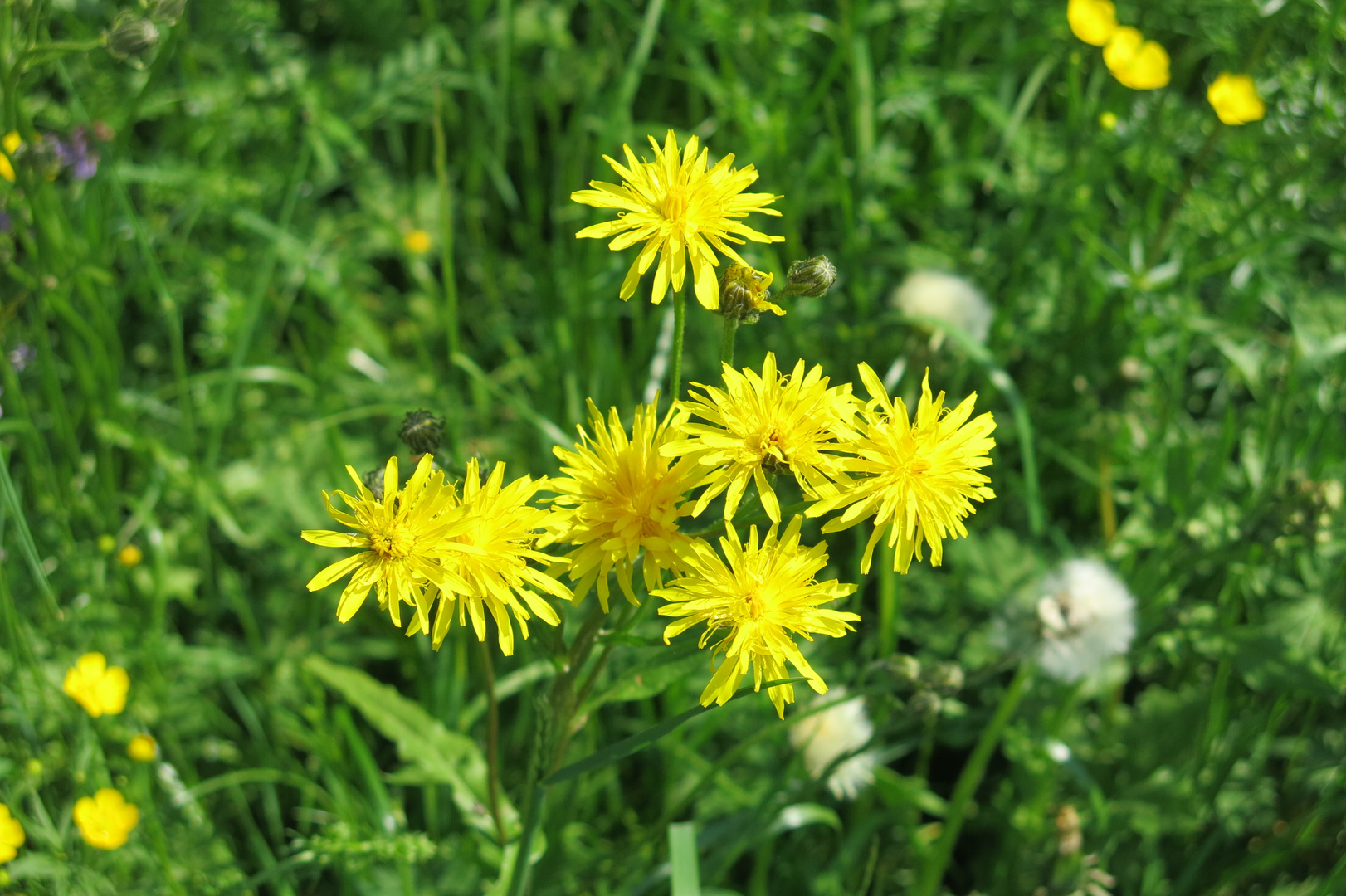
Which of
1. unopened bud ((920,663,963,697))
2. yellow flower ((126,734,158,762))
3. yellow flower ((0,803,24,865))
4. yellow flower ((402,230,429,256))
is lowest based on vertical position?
yellow flower ((126,734,158,762))

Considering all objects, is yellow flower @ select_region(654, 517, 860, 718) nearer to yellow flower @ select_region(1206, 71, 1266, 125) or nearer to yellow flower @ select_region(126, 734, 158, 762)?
yellow flower @ select_region(126, 734, 158, 762)

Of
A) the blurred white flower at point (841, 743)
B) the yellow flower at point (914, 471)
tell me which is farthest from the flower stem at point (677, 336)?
the blurred white flower at point (841, 743)

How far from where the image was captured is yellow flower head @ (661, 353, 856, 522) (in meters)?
1.56

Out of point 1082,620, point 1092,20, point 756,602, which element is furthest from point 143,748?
point 1092,20

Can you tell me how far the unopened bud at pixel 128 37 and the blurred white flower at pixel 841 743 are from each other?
220 cm

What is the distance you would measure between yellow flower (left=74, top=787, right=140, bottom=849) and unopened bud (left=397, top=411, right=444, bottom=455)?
1366 mm

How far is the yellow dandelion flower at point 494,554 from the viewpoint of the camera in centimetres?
154

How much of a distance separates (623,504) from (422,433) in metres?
0.44

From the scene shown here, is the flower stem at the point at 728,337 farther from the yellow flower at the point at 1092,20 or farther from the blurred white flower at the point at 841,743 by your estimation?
the yellow flower at the point at 1092,20

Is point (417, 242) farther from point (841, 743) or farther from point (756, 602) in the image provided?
point (756, 602)

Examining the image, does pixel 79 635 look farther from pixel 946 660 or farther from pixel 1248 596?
pixel 1248 596

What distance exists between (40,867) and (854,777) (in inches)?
80.2

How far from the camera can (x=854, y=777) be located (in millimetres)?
2572

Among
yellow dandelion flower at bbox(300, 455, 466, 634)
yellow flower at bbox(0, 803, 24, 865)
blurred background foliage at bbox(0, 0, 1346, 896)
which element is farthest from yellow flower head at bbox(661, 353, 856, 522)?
yellow flower at bbox(0, 803, 24, 865)
